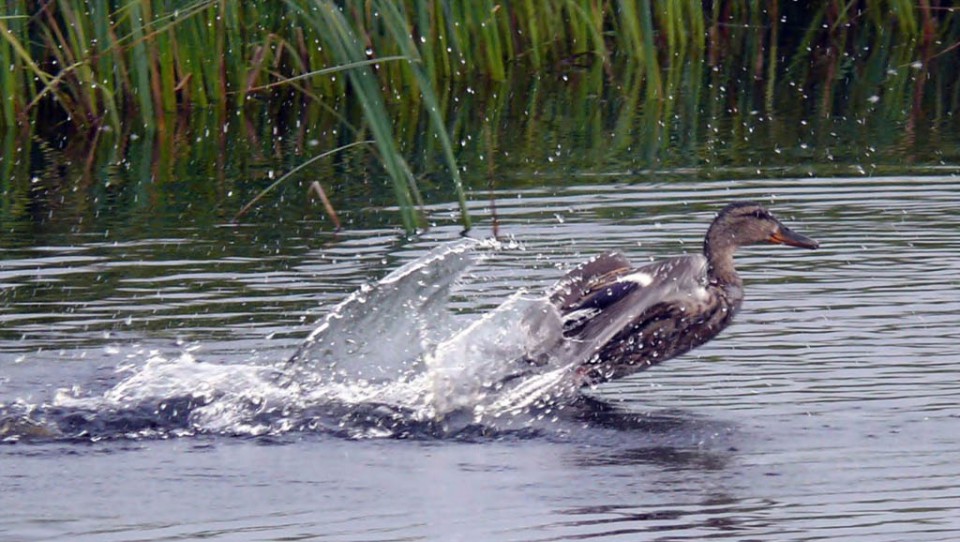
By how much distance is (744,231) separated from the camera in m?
7.43

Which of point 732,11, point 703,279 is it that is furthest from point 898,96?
point 703,279

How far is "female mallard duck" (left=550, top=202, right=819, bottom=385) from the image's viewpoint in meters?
6.68

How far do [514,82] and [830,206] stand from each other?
19.3 feet

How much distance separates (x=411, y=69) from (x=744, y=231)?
10.8 ft

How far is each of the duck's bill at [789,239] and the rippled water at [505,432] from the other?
0.73 feet

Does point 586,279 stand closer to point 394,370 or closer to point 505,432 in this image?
point 394,370

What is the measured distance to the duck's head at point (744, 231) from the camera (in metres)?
7.34

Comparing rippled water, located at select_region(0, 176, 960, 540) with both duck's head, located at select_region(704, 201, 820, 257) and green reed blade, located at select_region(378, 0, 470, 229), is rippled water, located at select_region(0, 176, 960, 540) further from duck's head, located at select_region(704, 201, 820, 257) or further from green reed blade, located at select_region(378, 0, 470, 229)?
green reed blade, located at select_region(378, 0, 470, 229)

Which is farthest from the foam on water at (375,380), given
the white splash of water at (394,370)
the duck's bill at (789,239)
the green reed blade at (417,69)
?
the duck's bill at (789,239)

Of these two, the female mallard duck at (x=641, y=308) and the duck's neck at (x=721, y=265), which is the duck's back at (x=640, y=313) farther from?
the duck's neck at (x=721, y=265)

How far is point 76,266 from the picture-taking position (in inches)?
334

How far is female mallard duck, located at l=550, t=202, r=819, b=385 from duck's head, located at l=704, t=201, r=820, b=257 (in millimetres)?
73

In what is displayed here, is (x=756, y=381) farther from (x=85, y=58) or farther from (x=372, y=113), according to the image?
(x=85, y=58)

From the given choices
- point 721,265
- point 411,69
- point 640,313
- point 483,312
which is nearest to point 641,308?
point 640,313
